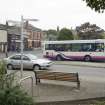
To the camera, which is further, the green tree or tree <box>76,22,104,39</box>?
tree <box>76,22,104,39</box>

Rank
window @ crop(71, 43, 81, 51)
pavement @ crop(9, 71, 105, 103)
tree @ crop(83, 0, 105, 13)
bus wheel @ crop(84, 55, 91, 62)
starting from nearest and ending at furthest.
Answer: tree @ crop(83, 0, 105, 13) < pavement @ crop(9, 71, 105, 103) < bus wheel @ crop(84, 55, 91, 62) < window @ crop(71, 43, 81, 51)

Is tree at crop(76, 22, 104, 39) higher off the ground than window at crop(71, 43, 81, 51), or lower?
higher

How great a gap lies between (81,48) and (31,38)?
8211 centimetres

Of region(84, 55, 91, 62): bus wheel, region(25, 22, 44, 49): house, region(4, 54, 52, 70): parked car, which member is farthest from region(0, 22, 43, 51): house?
region(4, 54, 52, 70): parked car

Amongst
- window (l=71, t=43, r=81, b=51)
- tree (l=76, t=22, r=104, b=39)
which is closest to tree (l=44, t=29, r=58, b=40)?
tree (l=76, t=22, r=104, b=39)

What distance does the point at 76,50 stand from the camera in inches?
1591

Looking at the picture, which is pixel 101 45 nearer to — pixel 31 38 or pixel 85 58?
pixel 85 58

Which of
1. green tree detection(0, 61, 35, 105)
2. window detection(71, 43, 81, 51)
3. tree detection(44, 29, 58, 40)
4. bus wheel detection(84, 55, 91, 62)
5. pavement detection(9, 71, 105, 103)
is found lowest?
pavement detection(9, 71, 105, 103)

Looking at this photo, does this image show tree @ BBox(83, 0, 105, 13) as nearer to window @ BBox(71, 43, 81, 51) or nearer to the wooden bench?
the wooden bench

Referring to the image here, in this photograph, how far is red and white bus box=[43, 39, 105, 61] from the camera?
38.2 meters

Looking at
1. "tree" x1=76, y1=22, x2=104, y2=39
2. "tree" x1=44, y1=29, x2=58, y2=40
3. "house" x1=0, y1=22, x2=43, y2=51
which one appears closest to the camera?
"house" x1=0, y1=22, x2=43, y2=51

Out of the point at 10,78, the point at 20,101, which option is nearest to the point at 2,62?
the point at 10,78

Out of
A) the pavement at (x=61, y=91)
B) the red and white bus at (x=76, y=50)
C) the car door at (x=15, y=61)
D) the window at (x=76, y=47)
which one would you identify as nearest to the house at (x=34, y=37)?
the red and white bus at (x=76, y=50)

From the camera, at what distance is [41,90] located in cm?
1454
